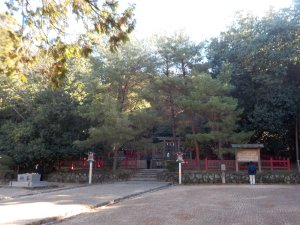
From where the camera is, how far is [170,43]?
83.4ft

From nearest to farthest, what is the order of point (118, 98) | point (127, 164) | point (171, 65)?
point (118, 98), point (171, 65), point (127, 164)

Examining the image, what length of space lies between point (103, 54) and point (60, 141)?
23.7 ft

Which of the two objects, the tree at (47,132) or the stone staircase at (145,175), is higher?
the tree at (47,132)

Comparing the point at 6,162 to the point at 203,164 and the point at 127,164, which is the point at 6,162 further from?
the point at 203,164

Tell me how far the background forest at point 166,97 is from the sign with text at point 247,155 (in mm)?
822

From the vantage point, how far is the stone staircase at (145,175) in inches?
994

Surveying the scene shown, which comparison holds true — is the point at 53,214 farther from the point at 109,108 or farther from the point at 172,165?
the point at 172,165

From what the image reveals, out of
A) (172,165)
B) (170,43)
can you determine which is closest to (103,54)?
(170,43)

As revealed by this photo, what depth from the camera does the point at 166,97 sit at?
26.1 m

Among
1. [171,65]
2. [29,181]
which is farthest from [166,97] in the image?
[29,181]

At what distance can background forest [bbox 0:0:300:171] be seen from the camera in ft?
75.4

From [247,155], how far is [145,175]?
25.7 feet

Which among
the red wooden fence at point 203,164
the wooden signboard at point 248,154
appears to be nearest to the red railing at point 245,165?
the red wooden fence at point 203,164

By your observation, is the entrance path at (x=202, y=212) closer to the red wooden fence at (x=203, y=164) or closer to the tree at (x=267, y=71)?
the red wooden fence at (x=203, y=164)
